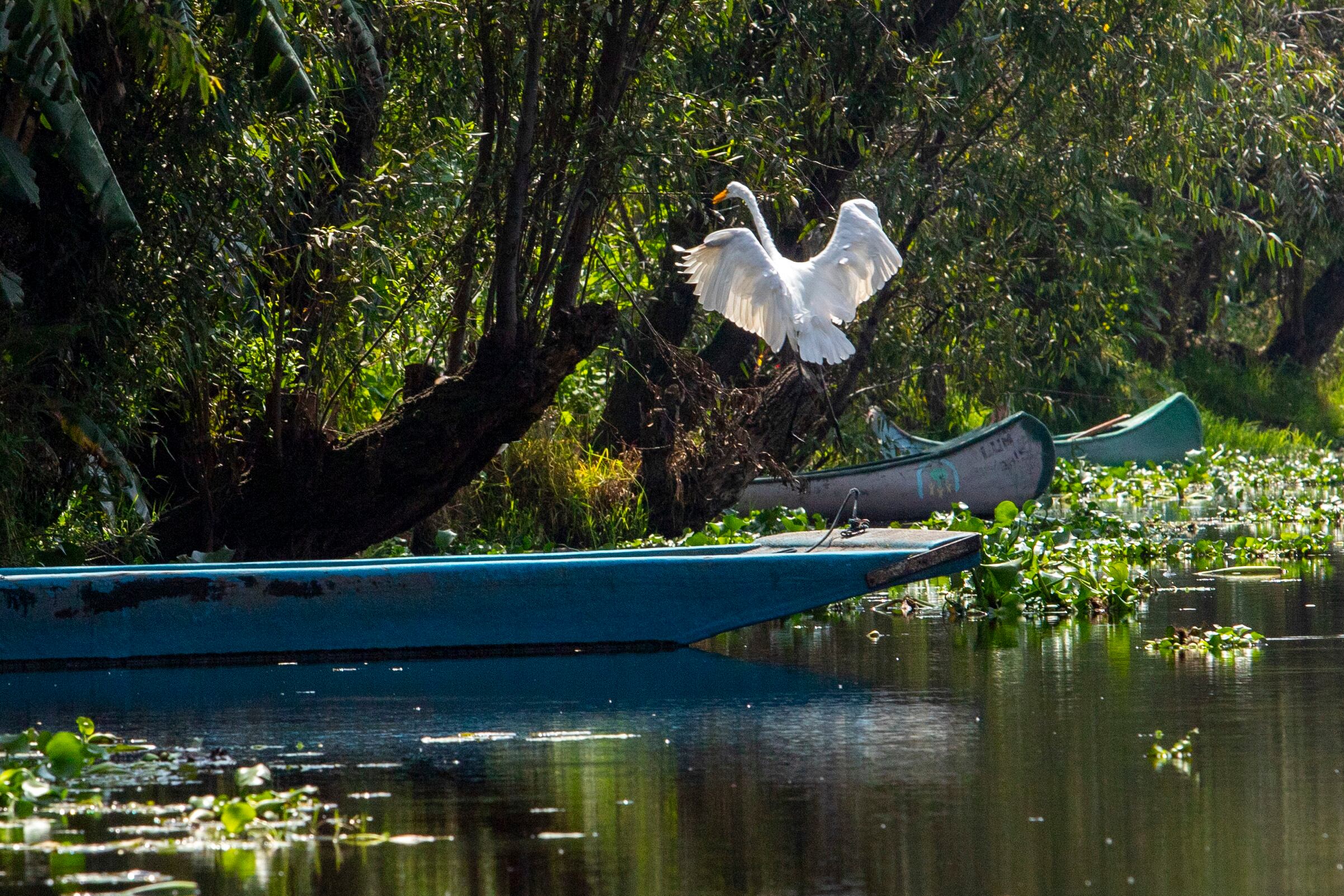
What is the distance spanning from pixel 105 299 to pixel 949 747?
5.18 meters

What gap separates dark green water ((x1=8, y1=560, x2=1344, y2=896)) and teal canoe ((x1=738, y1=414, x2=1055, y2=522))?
6.82 m

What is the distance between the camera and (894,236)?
47.6 ft

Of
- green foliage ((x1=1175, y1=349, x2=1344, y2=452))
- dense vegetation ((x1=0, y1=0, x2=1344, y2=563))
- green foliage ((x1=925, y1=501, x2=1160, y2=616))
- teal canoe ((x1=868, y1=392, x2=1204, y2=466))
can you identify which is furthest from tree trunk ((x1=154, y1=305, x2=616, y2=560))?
green foliage ((x1=1175, y1=349, x2=1344, y2=452))

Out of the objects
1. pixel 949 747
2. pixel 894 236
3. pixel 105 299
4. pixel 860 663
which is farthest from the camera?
pixel 894 236

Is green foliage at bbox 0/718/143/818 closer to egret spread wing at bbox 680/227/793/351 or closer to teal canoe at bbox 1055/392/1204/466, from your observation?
egret spread wing at bbox 680/227/793/351

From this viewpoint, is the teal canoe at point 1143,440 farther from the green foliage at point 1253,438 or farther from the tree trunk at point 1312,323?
the tree trunk at point 1312,323

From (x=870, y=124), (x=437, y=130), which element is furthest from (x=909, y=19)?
(x=437, y=130)

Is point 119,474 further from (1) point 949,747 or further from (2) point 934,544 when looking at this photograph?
(1) point 949,747

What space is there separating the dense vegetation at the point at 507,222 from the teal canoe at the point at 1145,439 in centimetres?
456

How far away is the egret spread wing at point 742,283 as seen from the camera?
35.1 feet

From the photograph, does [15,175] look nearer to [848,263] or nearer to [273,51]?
[273,51]

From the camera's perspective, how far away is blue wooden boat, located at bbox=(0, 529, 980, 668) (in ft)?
25.6

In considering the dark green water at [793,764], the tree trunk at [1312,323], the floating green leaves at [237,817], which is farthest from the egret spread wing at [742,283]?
the tree trunk at [1312,323]

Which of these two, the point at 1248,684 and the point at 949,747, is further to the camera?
the point at 1248,684
